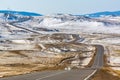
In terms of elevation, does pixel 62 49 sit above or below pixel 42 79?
below

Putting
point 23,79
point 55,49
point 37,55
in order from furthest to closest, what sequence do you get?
1. point 55,49
2. point 37,55
3. point 23,79

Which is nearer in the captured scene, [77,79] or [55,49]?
[77,79]

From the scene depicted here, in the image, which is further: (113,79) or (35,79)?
(113,79)

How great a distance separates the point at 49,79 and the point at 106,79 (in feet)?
27.1

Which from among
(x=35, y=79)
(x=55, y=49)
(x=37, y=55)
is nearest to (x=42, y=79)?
(x=35, y=79)

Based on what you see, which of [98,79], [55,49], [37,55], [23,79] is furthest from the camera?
[55,49]

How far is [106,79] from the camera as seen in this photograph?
160 ft

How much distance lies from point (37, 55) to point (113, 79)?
9409cm

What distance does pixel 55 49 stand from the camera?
167000mm

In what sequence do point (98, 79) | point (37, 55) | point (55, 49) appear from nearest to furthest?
point (98, 79), point (37, 55), point (55, 49)

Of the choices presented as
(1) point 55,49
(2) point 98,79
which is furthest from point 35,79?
(1) point 55,49

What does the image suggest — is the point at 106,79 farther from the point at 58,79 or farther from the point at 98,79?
the point at 58,79

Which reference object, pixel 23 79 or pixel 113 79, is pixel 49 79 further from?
pixel 113 79

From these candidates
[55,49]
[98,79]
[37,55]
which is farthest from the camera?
[55,49]
